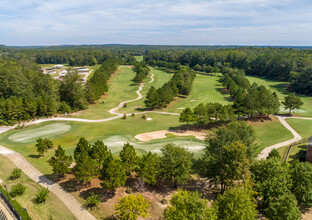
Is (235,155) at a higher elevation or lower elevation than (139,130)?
higher

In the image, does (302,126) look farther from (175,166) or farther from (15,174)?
(15,174)

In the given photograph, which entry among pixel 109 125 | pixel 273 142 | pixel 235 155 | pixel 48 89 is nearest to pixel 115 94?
pixel 48 89

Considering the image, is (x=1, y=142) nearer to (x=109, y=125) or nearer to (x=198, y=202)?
(x=109, y=125)

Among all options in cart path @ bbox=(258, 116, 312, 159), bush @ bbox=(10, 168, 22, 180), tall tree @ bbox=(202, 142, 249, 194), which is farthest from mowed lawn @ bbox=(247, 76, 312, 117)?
bush @ bbox=(10, 168, 22, 180)

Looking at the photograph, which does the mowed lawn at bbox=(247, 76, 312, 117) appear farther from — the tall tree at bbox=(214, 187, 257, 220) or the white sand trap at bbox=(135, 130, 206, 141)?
the tall tree at bbox=(214, 187, 257, 220)

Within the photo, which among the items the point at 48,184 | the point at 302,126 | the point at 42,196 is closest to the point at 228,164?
the point at 42,196

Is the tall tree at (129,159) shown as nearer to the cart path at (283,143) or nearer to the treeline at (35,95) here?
the cart path at (283,143)
